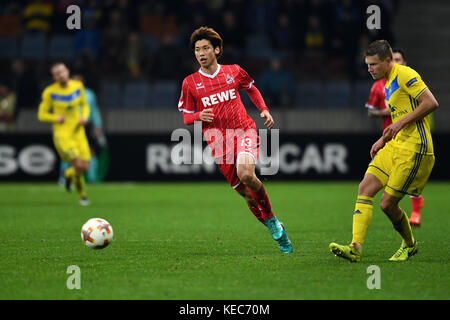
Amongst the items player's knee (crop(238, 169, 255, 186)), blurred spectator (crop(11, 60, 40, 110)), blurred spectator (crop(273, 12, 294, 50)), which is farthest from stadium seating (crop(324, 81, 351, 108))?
player's knee (crop(238, 169, 255, 186))

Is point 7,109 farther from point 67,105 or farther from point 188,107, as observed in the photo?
point 188,107

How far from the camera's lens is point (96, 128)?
649 inches

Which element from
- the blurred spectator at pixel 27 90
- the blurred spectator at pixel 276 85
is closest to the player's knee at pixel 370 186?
the blurred spectator at pixel 276 85

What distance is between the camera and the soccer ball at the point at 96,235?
7.37 meters

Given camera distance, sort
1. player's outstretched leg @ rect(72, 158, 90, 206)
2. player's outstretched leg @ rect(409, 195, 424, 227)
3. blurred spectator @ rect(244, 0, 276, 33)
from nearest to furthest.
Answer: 1. player's outstretched leg @ rect(409, 195, 424, 227)
2. player's outstretched leg @ rect(72, 158, 90, 206)
3. blurred spectator @ rect(244, 0, 276, 33)

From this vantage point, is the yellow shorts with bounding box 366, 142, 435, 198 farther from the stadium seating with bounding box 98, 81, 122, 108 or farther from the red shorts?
the stadium seating with bounding box 98, 81, 122, 108

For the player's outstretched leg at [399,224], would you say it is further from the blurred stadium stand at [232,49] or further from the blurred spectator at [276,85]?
the blurred stadium stand at [232,49]

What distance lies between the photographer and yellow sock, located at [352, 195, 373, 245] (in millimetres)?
6910

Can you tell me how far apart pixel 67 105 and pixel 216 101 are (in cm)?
638

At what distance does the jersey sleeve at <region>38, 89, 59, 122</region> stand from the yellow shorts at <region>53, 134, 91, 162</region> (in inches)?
18.3

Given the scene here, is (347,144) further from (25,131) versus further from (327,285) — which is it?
(327,285)

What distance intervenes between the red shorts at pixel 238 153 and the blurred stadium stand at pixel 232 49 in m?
11.5

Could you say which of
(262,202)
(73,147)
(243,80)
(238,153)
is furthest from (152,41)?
(262,202)

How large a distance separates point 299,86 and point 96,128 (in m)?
6.20
